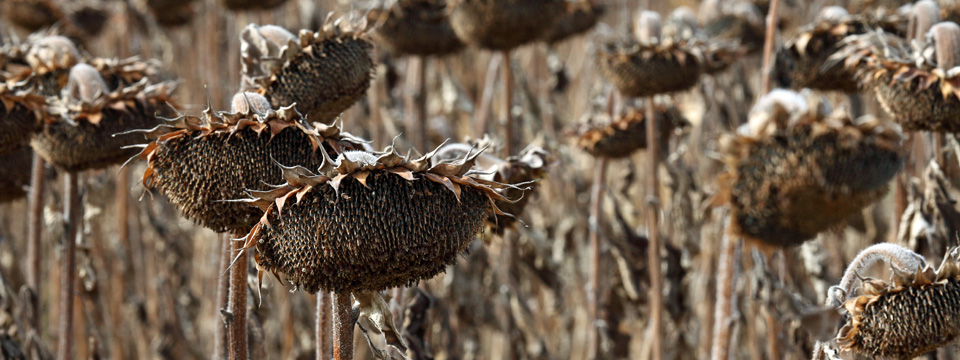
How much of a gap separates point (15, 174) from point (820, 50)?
279 centimetres

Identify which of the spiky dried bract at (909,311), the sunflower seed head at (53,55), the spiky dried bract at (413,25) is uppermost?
the spiky dried bract at (413,25)

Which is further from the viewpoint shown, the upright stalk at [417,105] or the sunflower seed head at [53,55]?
the upright stalk at [417,105]

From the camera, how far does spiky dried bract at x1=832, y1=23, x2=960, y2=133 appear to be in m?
2.52

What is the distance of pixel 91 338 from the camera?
10.6 ft

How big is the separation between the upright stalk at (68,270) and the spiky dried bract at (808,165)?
1.91 metres

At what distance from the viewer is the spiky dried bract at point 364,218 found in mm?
1616

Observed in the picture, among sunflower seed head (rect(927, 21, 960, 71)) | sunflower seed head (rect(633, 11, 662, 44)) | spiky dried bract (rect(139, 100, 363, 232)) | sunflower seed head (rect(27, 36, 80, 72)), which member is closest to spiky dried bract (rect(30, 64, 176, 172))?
sunflower seed head (rect(27, 36, 80, 72))

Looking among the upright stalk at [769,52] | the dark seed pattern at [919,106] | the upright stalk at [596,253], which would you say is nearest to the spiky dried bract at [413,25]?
the upright stalk at [596,253]

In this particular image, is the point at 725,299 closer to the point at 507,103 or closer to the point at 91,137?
the point at 507,103

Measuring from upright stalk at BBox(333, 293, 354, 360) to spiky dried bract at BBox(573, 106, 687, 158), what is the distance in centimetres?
211

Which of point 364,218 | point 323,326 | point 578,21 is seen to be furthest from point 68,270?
point 578,21

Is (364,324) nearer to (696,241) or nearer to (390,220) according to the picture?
(390,220)

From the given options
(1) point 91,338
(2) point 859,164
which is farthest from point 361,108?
(2) point 859,164

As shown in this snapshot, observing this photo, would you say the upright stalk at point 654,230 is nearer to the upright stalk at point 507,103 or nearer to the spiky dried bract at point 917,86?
the upright stalk at point 507,103
